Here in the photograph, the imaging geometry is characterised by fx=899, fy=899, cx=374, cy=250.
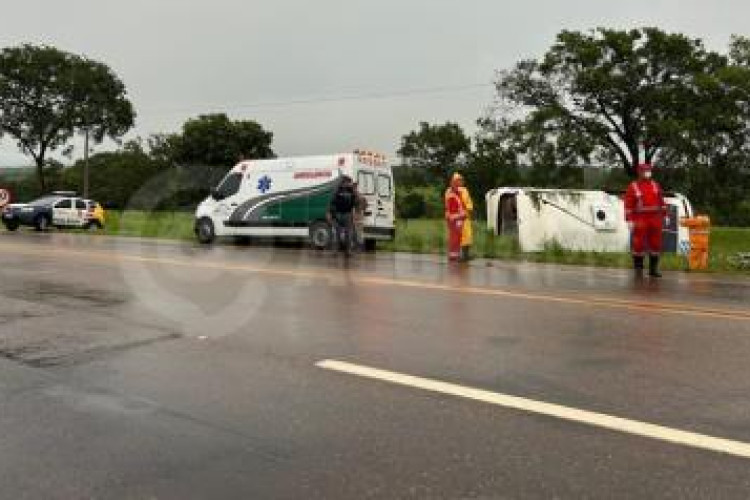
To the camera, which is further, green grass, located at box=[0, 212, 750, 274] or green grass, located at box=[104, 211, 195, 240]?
green grass, located at box=[104, 211, 195, 240]

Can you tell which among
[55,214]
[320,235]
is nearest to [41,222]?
[55,214]

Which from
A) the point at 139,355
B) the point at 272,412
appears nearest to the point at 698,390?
the point at 272,412

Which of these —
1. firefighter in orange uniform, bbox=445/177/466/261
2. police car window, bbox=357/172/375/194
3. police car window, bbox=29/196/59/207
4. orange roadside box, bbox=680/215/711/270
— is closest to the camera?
orange roadside box, bbox=680/215/711/270

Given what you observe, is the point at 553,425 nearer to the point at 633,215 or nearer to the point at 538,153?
the point at 633,215

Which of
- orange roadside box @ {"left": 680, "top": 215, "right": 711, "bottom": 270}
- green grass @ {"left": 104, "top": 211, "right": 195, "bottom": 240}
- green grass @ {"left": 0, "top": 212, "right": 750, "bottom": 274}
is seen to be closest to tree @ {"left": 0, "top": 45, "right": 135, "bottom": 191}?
green grass @ {"left": 104, "top": 211, "right": 195, "bottom": 240}

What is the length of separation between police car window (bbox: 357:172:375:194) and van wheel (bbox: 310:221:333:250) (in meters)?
1.23

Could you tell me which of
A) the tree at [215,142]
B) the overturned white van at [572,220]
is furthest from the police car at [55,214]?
the tree at [215,142]

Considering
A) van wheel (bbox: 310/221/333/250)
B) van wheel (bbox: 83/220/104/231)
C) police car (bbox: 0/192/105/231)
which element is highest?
police car (bbox: 0/192/105/231)

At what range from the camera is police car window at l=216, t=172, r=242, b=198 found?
950 inches

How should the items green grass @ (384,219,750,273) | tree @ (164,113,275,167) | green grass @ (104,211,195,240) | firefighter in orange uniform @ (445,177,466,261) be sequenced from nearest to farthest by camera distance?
green grass @ (384,219,750,273)
firefighter in orange uniform @ (445,177,466,261)
green grass @ (104,211,195,240)
tree @ (164,113,275,167)

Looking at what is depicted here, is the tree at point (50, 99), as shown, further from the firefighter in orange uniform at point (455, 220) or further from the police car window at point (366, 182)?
the firefighter in orange uniform at point (455, 220)

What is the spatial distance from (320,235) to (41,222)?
53.4ft

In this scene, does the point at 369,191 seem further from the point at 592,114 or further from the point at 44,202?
the point at 592,114

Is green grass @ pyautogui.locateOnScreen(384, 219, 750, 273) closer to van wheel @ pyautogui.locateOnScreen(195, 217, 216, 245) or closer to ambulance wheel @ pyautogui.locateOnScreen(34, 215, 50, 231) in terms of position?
van wheel @ pyautogui.locateOnScreen(195, 217, 216, 245)
